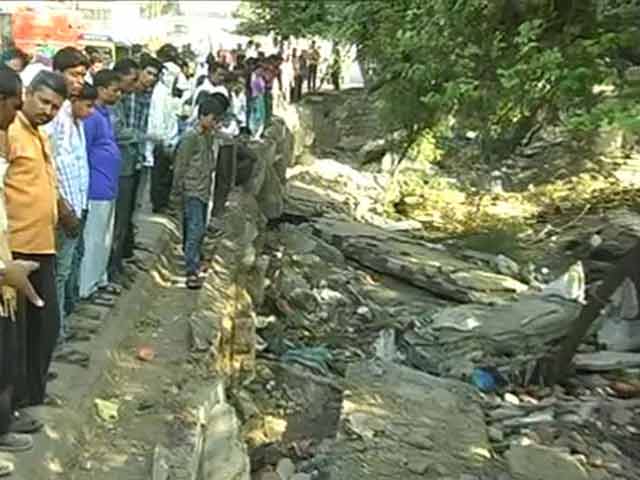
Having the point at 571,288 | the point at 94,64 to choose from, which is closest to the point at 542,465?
the point at 571,288

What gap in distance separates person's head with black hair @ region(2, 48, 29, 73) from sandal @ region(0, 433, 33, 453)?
2.97m

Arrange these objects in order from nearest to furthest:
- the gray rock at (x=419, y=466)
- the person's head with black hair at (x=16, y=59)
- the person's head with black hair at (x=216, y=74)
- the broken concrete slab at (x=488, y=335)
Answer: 1. the gray rock at (x=419, y=466)
2. the person's head with black hair at (x=16, y=59)
3. the broken concrete slab at (x=488, y=335)
4. the person's head with black hair at (x=216, y=74)

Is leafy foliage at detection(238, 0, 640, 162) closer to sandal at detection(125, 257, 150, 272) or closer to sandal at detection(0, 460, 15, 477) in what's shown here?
sandal at detection(125, 257, 150, 272)

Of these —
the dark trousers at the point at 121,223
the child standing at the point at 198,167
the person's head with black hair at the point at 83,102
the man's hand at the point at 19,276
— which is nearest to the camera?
the man's hand at the point at 19,276

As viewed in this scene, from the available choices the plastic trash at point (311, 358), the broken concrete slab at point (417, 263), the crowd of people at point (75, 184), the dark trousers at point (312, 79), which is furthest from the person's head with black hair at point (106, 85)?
the dark trousers at point (312, 79)

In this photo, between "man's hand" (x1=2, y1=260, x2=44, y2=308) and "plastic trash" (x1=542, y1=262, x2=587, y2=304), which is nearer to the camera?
"man's hand" (x1=2, y1=260, x2=44, y2=308)

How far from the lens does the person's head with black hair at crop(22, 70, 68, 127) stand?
507 cm

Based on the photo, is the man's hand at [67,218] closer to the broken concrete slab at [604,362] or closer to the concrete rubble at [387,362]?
the concrete rubble at [387,362]

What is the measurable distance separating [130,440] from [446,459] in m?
2.20

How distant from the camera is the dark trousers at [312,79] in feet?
93.8

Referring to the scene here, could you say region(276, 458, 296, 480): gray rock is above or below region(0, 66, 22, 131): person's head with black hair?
below

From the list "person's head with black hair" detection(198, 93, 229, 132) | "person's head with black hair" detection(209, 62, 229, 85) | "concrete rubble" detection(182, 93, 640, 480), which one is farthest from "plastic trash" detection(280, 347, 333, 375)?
"person's head with black hair" detection(209, 62, 229, 85)

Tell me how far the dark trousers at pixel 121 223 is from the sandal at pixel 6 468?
351 centimetres

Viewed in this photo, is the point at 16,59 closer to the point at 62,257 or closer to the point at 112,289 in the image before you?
the point at 112,289
